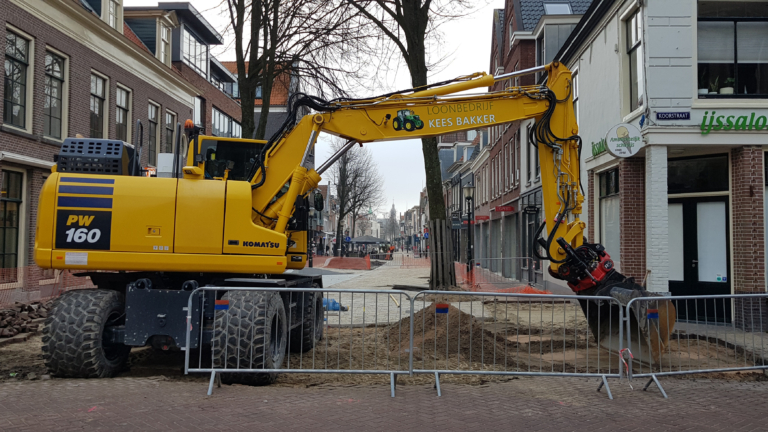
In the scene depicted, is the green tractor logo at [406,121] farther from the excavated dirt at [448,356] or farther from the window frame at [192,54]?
the window frame at [192,54]

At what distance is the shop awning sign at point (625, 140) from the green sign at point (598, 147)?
251 centimetres

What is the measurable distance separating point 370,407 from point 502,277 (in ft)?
55.0

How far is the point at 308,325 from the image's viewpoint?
27.9 feet

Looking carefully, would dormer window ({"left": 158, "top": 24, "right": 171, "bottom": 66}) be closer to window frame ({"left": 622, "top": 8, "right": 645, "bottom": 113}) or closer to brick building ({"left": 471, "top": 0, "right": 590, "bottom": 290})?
brick building ({"left": 471, "top": 0, "right": 590, "bottom": 290})

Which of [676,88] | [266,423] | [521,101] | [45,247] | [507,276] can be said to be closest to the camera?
[266,423]

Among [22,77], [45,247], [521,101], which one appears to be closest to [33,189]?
[22,77]

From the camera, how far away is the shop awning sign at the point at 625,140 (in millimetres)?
11117

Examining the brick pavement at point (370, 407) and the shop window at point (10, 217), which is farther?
the shop window at point (10, 217)

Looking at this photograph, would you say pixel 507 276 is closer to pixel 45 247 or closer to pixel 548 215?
pixel 548 215

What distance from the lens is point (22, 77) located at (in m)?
15.5

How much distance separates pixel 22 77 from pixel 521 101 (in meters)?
13.5

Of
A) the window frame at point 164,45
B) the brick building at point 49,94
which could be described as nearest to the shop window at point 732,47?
the brick building at point 49,94

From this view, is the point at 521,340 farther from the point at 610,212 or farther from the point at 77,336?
the point at 77,336

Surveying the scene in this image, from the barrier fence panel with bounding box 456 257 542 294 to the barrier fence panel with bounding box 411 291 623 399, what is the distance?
33.0 feet
